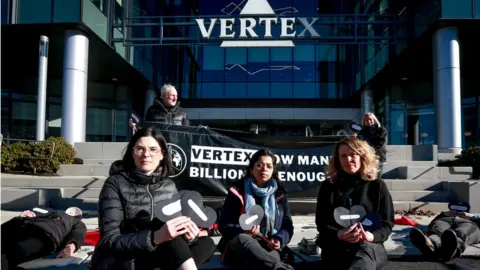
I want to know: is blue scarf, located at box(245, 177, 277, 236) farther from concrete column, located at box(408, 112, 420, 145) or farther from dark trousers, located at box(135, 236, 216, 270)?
concrete column, located at box(408, 112, 420, 145)

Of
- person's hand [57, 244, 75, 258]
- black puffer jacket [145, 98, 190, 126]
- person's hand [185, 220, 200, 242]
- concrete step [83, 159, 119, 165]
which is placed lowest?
person's hand [57, 244, 75, 258]

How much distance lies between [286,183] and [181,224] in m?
3.88

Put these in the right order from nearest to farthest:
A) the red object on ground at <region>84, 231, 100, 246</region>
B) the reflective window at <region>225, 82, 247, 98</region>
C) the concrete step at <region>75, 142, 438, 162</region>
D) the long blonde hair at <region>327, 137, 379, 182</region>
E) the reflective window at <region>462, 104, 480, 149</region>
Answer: the long blonde hair at <region>327, 137, 379, 182</region>, the red object on ground at <region>84, 231, 100, 246</region>, the concrete step at <region>75, 142, 438, 162</region>, the reflective window at <region>462, 104, 480, 149</region>, the reflective window at <region>225, 82, 247, 98</region>

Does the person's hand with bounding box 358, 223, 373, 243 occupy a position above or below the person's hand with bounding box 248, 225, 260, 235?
above

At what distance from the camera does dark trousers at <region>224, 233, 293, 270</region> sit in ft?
9.59

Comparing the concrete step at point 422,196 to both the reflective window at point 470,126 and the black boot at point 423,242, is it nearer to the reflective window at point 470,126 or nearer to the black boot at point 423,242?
the black boot at point 423,242

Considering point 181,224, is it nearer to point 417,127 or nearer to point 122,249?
point 122,249

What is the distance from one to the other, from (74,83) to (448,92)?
43.8ft

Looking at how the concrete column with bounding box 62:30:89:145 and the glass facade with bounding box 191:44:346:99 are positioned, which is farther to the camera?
the glass facade with bounding box 191:44:346:99

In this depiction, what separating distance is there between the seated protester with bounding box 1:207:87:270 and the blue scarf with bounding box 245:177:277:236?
1935mm

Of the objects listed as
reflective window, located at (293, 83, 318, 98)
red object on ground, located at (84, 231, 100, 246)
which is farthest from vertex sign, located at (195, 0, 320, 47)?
red object on ground, located at (84, 231, 100, 246)

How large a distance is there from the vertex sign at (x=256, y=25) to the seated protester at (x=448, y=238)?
1114 cm

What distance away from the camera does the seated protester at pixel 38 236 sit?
10.4 ft

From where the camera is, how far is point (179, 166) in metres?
5.78
